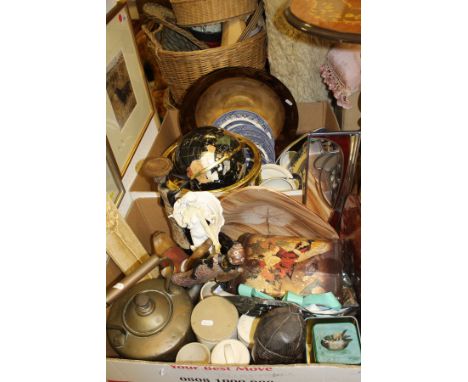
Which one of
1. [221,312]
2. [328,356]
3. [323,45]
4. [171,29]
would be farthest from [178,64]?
[328,356]

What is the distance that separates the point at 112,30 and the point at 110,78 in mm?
147

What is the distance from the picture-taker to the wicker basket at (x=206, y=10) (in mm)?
1360

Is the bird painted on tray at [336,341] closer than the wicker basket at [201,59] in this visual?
Yes

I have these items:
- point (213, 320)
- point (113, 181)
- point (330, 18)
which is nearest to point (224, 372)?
point (213, 320)

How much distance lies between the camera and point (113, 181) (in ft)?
3.28

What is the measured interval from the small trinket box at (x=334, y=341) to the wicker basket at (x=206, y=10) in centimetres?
112

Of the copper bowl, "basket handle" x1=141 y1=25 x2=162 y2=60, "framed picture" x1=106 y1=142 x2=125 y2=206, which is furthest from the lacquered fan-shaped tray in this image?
"basket handle" x1=141 y1=25 x2=162 y2=60

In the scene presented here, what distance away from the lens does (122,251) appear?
2.89 ft

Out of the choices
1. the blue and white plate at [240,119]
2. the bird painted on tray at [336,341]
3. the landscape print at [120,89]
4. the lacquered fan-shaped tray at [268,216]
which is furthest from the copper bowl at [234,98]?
the bird painted on tray at [336,341]

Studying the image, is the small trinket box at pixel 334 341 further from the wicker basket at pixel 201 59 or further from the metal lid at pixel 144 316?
the wicker basket at pixel 201 59

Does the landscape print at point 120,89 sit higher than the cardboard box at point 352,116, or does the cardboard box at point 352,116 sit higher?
Result: the landscape print at point 120,89

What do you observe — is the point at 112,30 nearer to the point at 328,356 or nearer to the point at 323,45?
the point at 323,45

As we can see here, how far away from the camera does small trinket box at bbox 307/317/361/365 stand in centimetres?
71

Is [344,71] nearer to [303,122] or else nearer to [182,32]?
[303,122]
